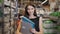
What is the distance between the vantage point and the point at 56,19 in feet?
6.06

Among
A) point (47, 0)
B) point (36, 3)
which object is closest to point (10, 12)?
point (36, 3)

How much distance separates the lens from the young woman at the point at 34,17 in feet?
5.89

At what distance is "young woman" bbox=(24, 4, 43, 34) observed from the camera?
1.80 meters

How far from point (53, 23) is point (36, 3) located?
0.32 m

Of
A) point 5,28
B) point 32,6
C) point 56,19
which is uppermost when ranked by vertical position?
point 32,6

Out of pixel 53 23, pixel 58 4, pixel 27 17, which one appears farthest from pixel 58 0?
pixel 27 17

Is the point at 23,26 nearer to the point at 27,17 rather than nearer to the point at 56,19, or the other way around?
the point at 27,17

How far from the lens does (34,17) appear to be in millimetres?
1821

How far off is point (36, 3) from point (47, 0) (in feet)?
0.50

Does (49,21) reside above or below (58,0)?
below

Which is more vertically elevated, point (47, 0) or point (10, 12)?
point (47, 0)

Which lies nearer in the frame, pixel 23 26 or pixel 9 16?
pixel 23 26

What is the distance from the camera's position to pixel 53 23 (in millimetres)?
1854

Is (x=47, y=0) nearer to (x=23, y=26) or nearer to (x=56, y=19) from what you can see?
(x=56, y=19)
